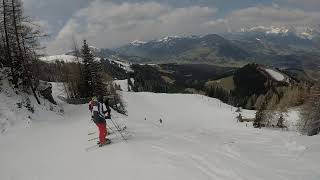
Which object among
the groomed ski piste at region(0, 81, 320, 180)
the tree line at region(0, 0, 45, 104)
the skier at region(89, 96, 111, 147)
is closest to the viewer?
the groomed ski piste at region(0, 81, 320, 180)

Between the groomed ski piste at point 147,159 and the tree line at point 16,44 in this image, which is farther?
the tree line at point 16,44

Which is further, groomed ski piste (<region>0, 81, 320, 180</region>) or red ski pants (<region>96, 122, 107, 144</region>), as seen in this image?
red ski pants (<region>96, 122, 107, 144</region>)

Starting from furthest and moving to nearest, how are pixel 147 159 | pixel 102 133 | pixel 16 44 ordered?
pixel 16 44, pixel 102 133, pixel 147 159

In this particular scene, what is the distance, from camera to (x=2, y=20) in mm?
39188

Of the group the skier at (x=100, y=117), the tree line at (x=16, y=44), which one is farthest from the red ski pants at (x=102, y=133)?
the tree line at (x=16, y=44)

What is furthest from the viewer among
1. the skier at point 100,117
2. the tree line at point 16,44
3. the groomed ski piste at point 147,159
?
the tree line at point 16,44

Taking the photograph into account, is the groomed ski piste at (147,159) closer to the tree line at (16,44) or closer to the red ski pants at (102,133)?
the red ski pants at (102,133)

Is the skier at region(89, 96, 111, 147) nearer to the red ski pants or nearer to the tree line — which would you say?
the red ski pants

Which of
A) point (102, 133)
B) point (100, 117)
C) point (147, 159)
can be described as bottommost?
point (147, 159)

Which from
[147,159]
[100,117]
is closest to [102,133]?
[100,117]

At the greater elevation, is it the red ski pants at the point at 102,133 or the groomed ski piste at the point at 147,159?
the red ski pants at the point at 102,133

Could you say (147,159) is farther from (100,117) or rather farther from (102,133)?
(100,117)

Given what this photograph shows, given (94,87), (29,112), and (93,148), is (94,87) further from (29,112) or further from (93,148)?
(93,148)

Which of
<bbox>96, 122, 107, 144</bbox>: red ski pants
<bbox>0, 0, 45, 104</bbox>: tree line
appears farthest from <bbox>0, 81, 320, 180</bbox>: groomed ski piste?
<bbox>0, 0, 45, 104</bbox>: tree line
